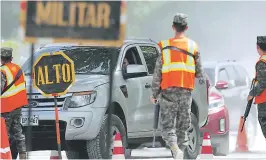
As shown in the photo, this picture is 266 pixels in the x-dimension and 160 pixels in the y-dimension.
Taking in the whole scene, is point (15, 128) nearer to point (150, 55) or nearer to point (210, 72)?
point (150, 55)

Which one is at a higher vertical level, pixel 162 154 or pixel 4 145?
pixel 4 145

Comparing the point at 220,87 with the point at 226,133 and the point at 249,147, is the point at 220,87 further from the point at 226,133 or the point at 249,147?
the point at 226,133

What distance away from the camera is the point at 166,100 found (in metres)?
11.6

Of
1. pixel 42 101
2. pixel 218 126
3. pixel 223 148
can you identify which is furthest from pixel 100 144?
pixel 223 148

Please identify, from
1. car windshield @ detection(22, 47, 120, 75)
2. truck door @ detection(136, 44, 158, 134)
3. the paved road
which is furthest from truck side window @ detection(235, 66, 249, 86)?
car windshield @ detection(22, 47, 120, 75)

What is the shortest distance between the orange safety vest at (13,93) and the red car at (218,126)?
4144mm

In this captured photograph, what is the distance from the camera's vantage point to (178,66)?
11586 mm

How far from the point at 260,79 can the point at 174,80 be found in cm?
149

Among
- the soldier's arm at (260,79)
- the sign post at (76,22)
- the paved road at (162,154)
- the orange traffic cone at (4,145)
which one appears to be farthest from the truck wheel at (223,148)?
the sign post at (76,22)

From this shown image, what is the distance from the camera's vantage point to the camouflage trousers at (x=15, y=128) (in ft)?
41.3

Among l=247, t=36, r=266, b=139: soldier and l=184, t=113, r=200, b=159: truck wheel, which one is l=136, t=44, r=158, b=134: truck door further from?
l=247, t=36, r=266, b=139: soldier

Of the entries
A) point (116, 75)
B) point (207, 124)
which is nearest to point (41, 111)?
point (116, 75)

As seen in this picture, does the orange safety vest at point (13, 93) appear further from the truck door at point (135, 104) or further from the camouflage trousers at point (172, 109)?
the camouflage trousers at point (172, 109)

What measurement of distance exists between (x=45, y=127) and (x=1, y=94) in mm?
725
